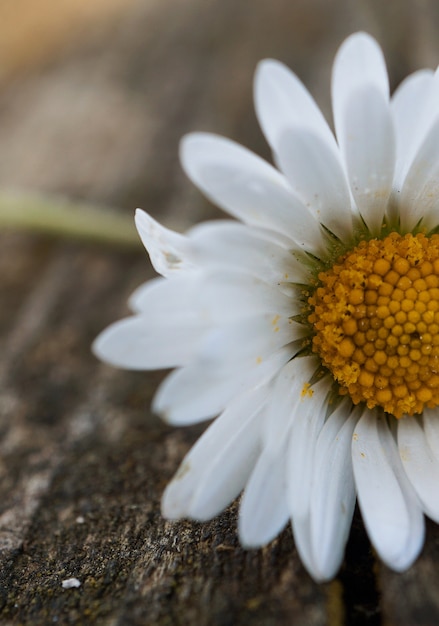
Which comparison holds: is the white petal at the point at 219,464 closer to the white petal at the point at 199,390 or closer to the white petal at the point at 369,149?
the white petal at the point at 199,390

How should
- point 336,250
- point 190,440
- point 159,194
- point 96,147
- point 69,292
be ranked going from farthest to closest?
point 96,147, point 159,194, point 69,292, point 190,440, point 336,250

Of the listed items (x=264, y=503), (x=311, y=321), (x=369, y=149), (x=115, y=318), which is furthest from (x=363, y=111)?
(x=115, y=318)

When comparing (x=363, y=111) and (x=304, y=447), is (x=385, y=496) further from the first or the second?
(x=363, y=111)

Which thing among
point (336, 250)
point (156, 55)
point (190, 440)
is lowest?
point (190, 440)

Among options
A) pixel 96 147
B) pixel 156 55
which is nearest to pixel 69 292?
pixel 96 147

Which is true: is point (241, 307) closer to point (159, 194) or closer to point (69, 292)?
point (69, 292)

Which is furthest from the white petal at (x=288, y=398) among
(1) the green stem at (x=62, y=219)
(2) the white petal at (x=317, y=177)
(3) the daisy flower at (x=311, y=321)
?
A: (1) the green stem at (x=62, y=219)
